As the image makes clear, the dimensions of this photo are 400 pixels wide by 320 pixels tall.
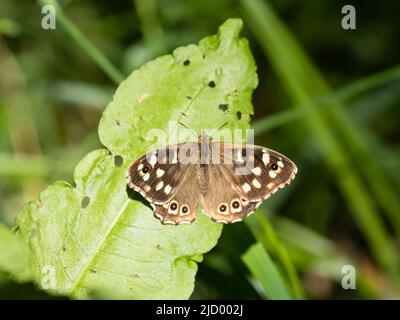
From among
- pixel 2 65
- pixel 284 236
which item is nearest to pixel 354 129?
pixel 284 236

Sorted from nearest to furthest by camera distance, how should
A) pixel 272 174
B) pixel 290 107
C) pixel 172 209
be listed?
1. pixel 172 209
2. pixel 272 174
3. pixel 290 107

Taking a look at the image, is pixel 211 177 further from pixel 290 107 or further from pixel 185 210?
pixel 290 107

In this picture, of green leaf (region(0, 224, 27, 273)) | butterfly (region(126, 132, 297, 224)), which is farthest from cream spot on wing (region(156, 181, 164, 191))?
green leaf (region(0, 224, 27, 273))

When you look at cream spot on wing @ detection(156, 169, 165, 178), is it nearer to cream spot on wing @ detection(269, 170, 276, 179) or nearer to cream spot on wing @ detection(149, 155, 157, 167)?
cream spot on wing @ detection(149, 155, 157, 167)

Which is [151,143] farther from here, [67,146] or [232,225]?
[67,146]

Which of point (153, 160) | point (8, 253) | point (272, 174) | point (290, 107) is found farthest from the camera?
point (290, 107)

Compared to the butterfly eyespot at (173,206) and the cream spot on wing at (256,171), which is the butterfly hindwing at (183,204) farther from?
the cream spot on wing at (256,171)

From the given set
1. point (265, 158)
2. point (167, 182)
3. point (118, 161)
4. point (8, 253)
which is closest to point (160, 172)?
point (167, 182)
